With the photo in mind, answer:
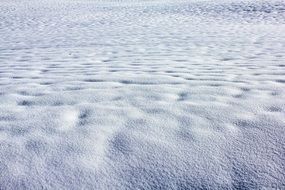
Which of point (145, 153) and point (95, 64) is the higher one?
point (145, 153)

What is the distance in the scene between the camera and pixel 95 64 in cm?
462

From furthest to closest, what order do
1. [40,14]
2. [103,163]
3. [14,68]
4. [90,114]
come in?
1. [40,14]
2. [14,68]
3. [90,114]
4. [103,163]

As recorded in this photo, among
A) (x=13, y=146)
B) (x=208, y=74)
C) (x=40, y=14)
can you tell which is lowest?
(x=40, y=14)

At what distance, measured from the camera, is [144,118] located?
229 cm

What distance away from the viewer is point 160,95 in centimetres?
284

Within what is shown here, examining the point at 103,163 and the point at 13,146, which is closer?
the point at 103,163

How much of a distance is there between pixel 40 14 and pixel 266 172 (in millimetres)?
13122

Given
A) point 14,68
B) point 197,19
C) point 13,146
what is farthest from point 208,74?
point 197,19

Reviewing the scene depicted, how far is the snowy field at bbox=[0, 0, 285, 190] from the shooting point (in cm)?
158

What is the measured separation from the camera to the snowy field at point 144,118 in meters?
1.58

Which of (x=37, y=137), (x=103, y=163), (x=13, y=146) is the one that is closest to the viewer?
(x=103, y=163)

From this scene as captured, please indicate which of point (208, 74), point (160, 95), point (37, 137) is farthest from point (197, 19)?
point (37, 137)

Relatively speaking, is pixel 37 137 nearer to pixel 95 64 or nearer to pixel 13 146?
pixel 13 146

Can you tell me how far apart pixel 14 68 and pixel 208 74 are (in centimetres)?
274
